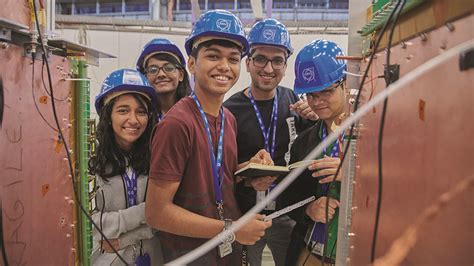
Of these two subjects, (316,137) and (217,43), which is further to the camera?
(316,137)

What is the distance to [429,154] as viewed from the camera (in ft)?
1.91

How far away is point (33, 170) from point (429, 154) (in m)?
0.97

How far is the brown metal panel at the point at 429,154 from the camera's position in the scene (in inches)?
19.2

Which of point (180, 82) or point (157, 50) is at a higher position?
point (157, 50)

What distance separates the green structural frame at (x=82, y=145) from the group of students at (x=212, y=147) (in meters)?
0.07

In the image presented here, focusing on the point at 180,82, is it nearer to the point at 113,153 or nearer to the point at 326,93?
the point at 113,153

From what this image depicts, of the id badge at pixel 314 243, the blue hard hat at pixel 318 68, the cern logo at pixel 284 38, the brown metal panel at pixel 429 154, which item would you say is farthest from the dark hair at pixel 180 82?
the brown metal panel at pixel 429 154

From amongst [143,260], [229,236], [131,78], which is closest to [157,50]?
[131,78]

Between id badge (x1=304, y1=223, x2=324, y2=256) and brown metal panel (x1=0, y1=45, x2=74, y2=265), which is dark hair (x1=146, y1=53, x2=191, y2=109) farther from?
id badge (x1=304, y1=223, x2=324, y2=256)

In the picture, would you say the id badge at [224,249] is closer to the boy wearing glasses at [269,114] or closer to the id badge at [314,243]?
the id badge at [314,243]

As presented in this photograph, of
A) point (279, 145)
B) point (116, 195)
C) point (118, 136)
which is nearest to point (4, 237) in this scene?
point (116, 195)

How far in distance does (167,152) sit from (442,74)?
75cm

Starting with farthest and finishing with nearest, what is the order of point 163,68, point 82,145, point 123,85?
point 163,68 < point 123,85 < point 82,145

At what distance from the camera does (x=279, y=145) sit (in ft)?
5.90
